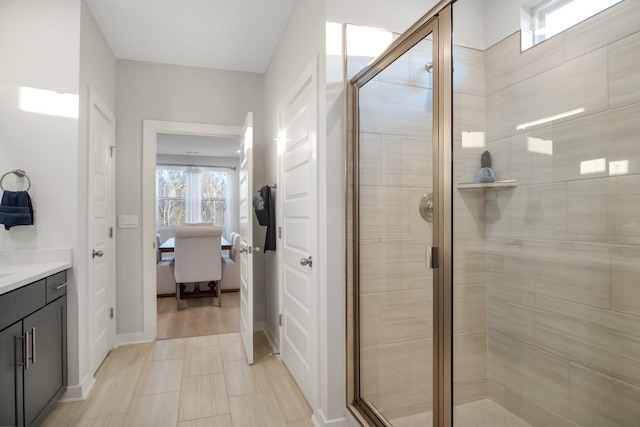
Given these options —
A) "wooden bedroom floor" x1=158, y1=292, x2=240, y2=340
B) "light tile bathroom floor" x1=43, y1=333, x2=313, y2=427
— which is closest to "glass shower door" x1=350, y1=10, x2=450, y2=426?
"light tile bathroom floor" x1=43, y1=333, x2=313, y2=427

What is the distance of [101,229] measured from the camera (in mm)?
2809

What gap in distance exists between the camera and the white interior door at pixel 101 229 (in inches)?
99.3

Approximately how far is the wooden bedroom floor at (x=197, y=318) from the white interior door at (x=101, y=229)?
651 millimetres

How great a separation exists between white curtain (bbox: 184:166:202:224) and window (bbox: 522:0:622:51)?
755cm

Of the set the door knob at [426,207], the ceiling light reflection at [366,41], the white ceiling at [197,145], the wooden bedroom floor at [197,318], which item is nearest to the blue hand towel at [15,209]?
the wooden bedroom floor at [197,318]

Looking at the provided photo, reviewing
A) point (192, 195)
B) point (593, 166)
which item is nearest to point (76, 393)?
point (593, 166)

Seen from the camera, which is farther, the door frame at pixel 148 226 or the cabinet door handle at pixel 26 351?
the door frame at pixel 148 226

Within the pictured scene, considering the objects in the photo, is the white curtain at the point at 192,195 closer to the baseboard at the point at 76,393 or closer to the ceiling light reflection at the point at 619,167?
the baseboard at the point at 76,393

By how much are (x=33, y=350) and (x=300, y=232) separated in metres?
1.54

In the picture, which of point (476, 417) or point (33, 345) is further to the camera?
point (33, 345)

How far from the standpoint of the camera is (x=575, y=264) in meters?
1.41

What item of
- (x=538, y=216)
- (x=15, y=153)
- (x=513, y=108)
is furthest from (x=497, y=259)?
(x=15, y=153)

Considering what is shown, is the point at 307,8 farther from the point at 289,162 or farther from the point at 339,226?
the point at 339,226

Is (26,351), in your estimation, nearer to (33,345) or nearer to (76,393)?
(33,345)
